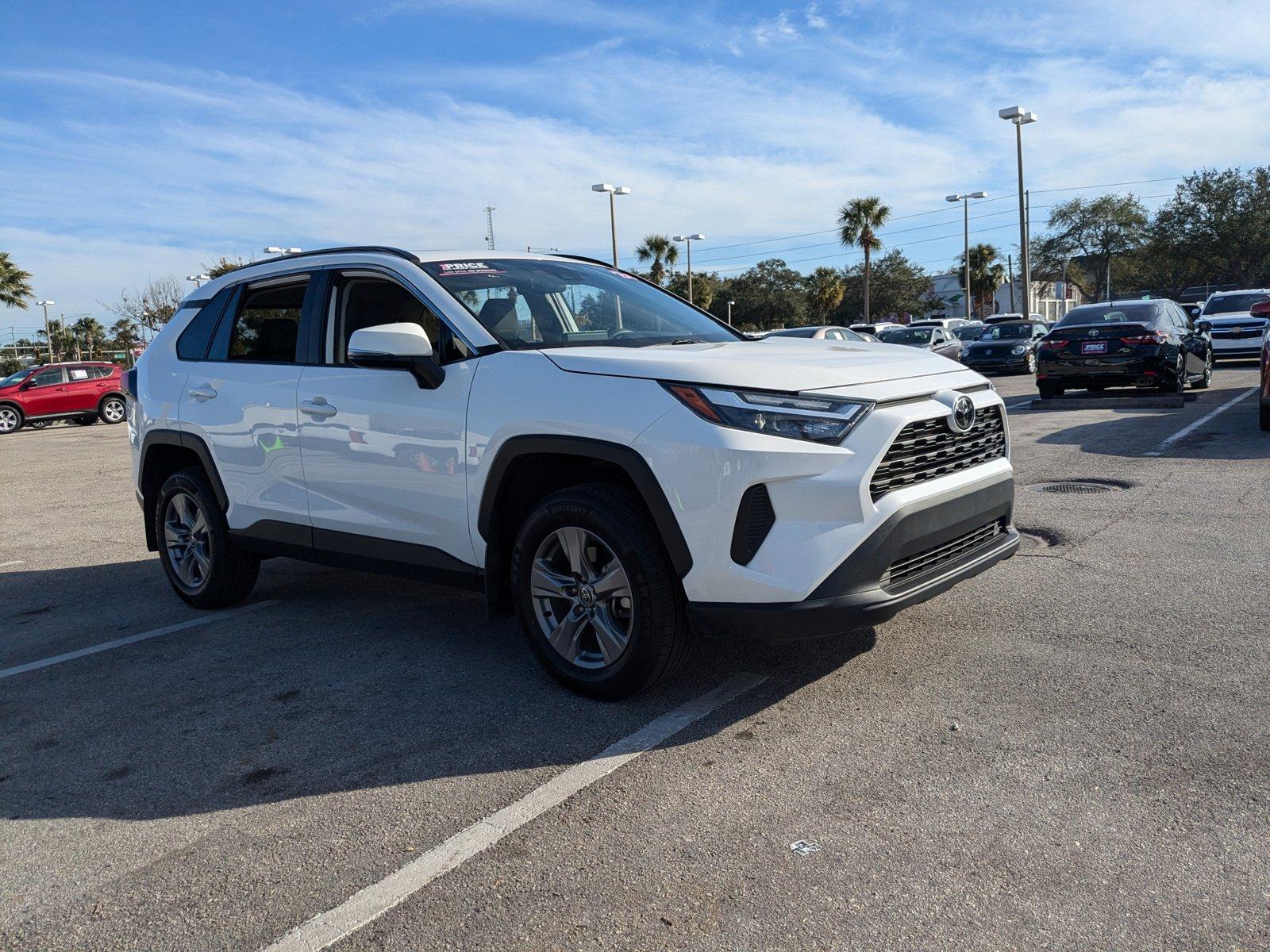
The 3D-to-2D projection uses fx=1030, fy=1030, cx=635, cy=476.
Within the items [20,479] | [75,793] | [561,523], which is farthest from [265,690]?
[20,479]

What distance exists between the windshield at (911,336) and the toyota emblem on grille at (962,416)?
22.0 meters

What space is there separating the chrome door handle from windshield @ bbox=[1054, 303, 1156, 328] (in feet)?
41.2

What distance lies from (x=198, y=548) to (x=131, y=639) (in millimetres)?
629

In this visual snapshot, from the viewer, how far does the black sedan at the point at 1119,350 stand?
1389 cm

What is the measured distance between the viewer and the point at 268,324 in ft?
17.3

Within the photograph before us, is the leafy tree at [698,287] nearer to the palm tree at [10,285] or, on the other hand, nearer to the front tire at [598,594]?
the palm tree at [10,285]

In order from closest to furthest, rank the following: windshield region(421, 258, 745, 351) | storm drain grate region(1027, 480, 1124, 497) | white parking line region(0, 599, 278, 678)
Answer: windshield region(421, 258, 745, 351), white parking line region(0, 599, 278, 678), storm drain grate region(1027, 480, 1124, 497)

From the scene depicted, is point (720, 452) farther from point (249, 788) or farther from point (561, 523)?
point (249, 788)

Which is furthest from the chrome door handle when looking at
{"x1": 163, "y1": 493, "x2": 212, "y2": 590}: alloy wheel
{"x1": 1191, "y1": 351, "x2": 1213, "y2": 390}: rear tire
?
{"x1": 1191, "y1": 351, "x2": 1213, "y2": 390}: rear tire

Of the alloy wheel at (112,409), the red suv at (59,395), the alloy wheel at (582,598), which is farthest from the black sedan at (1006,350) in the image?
the alloy wheel at (582,598)

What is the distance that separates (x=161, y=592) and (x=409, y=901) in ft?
14.5

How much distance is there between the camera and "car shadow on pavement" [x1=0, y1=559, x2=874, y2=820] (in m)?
3.45

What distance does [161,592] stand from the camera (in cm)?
636

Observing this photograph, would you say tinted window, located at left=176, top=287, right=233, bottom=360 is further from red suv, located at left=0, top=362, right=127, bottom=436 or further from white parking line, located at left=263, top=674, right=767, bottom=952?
red suv, located at left=0, top=362, right=127, bottom=436
